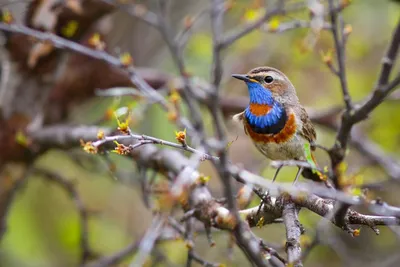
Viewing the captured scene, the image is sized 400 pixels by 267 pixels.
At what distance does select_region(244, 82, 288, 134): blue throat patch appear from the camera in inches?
133

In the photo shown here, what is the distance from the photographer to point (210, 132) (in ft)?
20.9

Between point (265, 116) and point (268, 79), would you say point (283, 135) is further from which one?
point (268, 79)

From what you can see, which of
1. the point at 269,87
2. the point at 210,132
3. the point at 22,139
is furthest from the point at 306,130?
the point at 210,132

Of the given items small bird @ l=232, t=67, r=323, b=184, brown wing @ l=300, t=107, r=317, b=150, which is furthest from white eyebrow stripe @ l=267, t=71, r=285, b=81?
brown wing @ l=300, t=107, r=317, b=150

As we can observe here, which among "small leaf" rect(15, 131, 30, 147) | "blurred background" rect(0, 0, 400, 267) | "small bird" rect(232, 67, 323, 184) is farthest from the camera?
"blurred background" rect(0, 0, 400, 267)

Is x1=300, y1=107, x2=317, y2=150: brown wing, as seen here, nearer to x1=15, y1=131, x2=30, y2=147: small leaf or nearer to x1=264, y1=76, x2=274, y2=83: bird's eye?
x1=264, y1=76, x2=274, y2=83: bird's eye

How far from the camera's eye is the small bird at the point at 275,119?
3352 mm

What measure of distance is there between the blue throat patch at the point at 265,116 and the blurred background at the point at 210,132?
186cm

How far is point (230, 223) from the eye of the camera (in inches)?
93.4

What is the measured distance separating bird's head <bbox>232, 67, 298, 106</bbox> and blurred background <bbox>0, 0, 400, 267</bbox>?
1857 millimetres

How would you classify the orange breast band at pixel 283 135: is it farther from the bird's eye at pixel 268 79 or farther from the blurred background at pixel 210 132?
the blurred background at pixel 210 132

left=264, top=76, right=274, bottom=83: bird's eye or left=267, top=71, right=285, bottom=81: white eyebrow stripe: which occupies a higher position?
left=267, top=71, right=285, bottom=81: white eyebrow stripe

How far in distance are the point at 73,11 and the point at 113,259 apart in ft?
6.16

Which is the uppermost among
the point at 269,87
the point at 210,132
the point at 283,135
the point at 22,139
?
the point at 269,87
